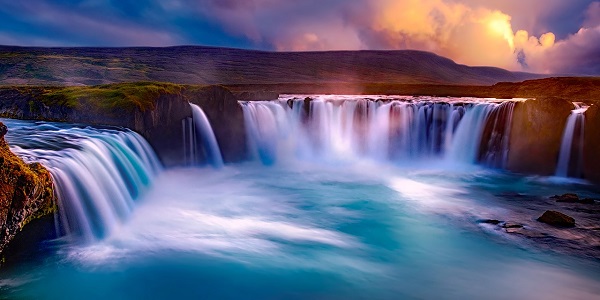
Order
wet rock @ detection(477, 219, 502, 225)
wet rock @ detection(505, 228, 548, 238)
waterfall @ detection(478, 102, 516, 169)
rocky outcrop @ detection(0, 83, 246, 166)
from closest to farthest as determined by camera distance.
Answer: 1. wet rock @ detection(505, 228, 548, 238)
2. wet rock @ detection(477, 219, 502, 225)
3. rocky outcrop @ detection(0, 83, 246, 166)
4. waterfall @ detection(478, 102, 516, 169)

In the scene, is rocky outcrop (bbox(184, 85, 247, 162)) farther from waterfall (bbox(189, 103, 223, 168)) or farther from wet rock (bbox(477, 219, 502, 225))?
wet rock (bbox(477, 219, 502, 225))

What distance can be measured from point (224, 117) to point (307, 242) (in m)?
10.6

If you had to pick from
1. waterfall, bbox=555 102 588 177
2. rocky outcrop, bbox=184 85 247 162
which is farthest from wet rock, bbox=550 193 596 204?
rocky outcrop, bbox=184 85 247 162

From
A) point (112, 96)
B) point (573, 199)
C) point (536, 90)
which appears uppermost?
point (536, 90)

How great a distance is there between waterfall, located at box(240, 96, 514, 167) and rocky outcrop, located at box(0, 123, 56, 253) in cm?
1337

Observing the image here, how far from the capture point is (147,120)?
14906 mm

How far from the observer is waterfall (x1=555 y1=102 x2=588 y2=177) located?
1628 centimetres

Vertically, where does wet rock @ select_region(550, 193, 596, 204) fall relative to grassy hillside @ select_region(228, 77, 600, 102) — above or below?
Answer: below

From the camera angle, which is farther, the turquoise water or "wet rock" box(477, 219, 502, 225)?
"wet rock" box(477, 219, 502, 225)

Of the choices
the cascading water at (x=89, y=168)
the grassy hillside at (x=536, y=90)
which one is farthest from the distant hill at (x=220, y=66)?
the cascading water at (x=89, y=168)

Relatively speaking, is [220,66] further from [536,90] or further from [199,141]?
[199,141]

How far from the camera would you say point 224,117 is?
18562 mm

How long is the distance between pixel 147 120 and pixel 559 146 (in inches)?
622

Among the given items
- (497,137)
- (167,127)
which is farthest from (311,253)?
(497,137)
